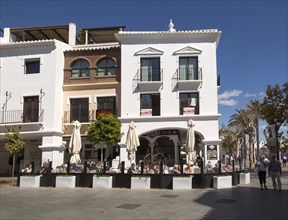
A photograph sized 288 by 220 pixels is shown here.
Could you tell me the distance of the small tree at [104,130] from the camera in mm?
23531

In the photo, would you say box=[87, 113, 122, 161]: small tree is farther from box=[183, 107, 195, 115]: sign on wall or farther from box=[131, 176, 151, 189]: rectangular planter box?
box=[131, 176, 151, 189]: rectangular planter box

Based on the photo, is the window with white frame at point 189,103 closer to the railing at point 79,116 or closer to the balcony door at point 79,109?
the railing at point 79,116

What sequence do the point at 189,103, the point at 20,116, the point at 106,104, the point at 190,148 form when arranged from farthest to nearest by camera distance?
the point at 106,104 → the point at 20,116 → the point at 189,103 → the point at 190,148

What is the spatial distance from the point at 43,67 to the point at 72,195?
1501 cm

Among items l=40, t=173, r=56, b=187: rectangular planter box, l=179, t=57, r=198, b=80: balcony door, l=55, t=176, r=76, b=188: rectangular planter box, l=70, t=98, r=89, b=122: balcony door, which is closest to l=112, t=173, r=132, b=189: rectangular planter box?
l=55, t=176, r=76, b=188: rectangular planter box

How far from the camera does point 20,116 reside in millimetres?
25969

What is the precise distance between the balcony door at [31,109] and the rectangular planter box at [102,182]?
11.3 m

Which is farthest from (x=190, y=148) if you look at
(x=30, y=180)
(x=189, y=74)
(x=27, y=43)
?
(x=27, y=43)

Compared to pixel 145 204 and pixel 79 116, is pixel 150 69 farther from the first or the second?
pixel 145 204

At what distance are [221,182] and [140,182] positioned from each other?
389 cm

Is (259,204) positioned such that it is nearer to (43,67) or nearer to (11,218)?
(11,218)

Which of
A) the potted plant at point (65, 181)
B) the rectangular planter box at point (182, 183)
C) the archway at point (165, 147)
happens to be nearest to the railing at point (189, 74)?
the archway at point (165, 147)

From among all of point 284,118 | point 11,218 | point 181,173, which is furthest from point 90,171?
point 284,118

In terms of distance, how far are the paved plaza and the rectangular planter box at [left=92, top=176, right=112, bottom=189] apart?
88 centimetres
